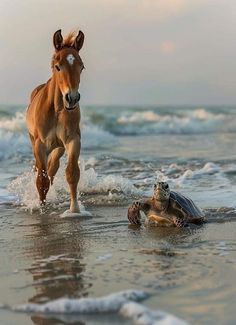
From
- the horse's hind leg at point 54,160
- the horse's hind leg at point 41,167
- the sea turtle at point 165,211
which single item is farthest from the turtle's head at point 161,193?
the horse's hind leg at point 54,160

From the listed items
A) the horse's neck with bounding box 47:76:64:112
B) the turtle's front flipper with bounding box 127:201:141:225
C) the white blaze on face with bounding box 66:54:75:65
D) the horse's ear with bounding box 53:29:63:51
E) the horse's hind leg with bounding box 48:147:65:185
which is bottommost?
the turtle's front flipper with bounding box 127:201:141:225

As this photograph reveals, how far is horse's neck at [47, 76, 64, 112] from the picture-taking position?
6953mm

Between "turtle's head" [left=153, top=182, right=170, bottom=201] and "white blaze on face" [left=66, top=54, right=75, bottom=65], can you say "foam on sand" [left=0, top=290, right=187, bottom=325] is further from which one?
"white blaze on face" [left=66, top=54, right=75, bottom=65]

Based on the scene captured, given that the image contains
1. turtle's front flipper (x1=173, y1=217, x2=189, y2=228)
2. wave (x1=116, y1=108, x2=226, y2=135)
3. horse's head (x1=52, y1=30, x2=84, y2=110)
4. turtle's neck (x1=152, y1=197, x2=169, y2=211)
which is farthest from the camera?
wave (x1=116, y1=108, x2=226, y2=135)

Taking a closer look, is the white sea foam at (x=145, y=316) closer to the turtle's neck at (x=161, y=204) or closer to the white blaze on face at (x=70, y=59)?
the turtle's neck at (x=161, y=204)

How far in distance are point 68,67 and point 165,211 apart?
1715 mm

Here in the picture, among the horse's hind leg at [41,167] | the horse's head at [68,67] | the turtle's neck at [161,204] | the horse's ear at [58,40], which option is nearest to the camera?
the horse's head at [68,67]

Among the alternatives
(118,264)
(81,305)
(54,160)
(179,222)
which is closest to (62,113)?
(54,160)

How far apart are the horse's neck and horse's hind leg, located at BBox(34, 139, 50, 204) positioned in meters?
0.53

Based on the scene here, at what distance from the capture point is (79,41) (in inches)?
264

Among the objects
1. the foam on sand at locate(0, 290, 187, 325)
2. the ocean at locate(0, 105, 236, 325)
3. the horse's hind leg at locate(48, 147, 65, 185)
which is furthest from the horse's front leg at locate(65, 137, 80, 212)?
the foam on sand at locate(0, 290, 187, 325)

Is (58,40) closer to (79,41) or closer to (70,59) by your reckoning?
(79,41)

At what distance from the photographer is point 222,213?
22.5 feet

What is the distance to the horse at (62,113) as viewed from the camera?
6270 millimetres
